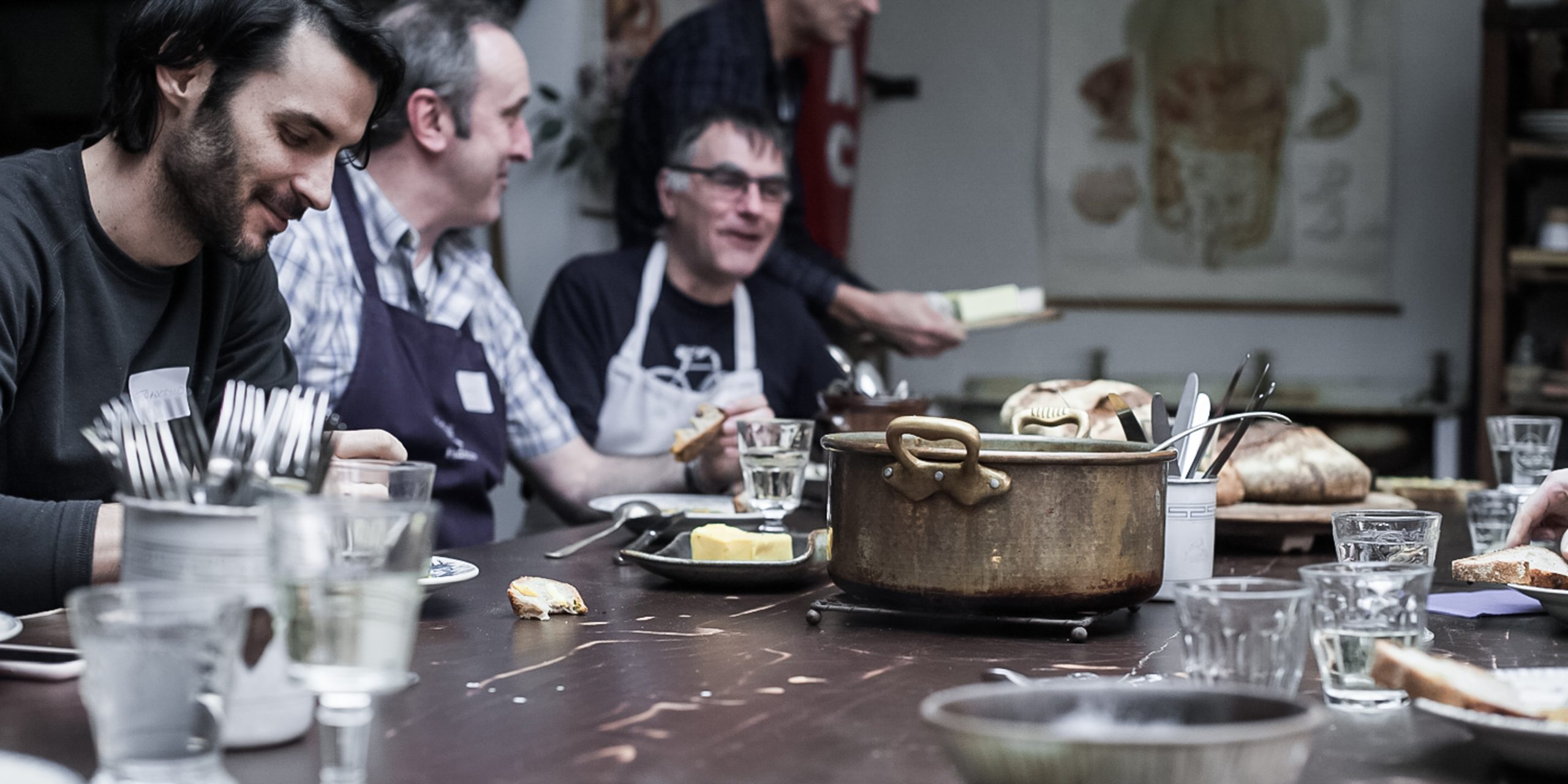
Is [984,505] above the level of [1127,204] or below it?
below

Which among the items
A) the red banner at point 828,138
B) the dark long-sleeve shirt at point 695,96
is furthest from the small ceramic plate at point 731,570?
the red banner at point 828,138

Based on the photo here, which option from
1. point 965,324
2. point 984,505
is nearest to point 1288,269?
point 965,324

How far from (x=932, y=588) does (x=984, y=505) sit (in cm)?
9

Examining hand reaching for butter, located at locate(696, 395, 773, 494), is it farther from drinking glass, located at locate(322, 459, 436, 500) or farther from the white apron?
drinking glass, located at locate(322, 459, 436, 500)

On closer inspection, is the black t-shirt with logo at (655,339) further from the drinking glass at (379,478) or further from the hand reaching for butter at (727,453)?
the drinking glass at (379,478)

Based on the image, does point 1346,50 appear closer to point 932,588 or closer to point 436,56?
point 436,56

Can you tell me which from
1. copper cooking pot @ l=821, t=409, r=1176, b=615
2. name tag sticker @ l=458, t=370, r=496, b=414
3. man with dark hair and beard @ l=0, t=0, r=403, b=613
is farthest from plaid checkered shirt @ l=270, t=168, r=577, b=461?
copper cooking pot @ l=821, t=409, r=1176, b=615

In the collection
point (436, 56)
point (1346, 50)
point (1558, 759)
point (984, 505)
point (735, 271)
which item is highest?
point (1346, 50)

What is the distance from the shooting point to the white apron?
3.20m

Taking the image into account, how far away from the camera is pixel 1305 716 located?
727 mm

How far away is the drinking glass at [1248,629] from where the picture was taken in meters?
0.96

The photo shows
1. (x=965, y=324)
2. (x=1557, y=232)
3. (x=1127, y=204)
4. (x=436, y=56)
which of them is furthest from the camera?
(x=1127, y=204)

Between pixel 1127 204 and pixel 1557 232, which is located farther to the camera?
pixel 1127 204

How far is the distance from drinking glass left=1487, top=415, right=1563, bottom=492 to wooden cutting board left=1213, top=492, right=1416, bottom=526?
0.87ft
